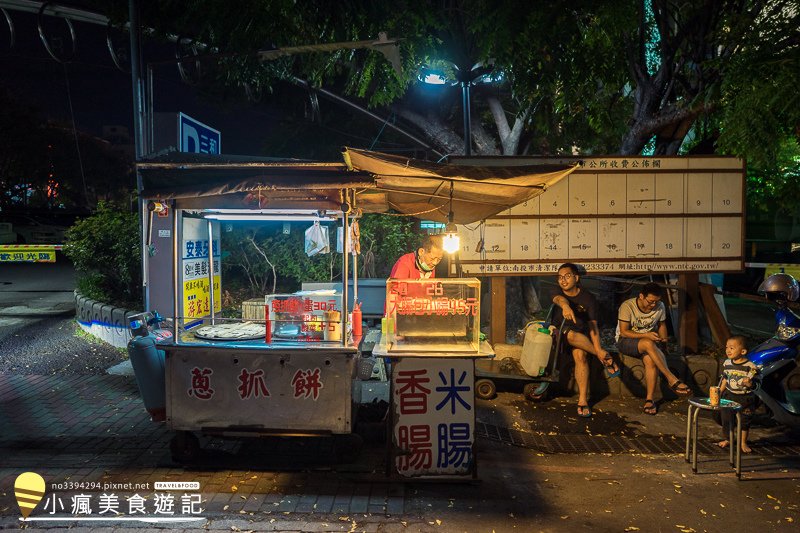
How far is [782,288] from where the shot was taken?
18.7ft

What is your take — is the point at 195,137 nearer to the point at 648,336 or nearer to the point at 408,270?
the point at 408,270

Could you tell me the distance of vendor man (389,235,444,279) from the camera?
6031mm

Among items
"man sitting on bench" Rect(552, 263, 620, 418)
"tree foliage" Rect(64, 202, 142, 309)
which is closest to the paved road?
"man sitting on bench" Rect(552, 263, 620, 418)

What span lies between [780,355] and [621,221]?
2470 mm

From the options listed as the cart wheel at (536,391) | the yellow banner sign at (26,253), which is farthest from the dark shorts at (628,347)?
the yellow banner sign at (26,253)

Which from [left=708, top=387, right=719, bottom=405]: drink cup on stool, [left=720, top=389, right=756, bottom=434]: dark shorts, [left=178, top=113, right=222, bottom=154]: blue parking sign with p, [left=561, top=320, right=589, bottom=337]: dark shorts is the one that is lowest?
[left=720, top=389, right=756, bottom=434]: dark shorts

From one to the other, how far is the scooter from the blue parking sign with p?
24.7 ft

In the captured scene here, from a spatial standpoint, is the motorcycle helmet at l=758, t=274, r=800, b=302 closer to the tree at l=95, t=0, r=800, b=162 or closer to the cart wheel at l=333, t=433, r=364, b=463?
the tree at l=95, t=0, r=800, b=162

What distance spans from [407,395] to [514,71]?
22.1ft

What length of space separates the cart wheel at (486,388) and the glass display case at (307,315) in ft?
8.12

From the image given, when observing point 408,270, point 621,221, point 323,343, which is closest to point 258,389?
point 323,343

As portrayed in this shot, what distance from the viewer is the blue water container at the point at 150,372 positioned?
5.21 meters
